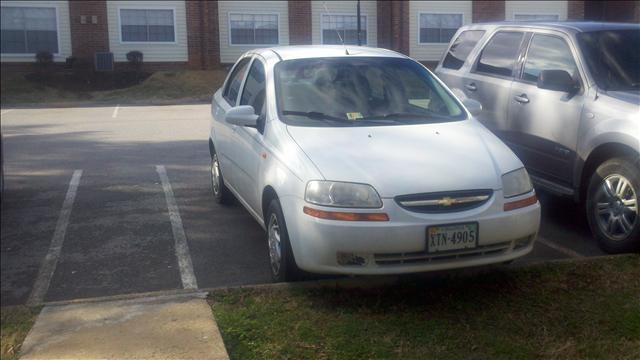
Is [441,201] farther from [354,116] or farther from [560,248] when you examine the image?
[560,248]

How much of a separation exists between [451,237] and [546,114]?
2.64 m

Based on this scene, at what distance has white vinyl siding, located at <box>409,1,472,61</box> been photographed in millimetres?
34000

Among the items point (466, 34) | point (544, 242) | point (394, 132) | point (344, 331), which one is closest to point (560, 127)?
point (544, 242)

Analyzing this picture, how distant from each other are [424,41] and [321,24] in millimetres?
4639

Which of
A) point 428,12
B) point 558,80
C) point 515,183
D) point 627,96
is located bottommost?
point 515,183

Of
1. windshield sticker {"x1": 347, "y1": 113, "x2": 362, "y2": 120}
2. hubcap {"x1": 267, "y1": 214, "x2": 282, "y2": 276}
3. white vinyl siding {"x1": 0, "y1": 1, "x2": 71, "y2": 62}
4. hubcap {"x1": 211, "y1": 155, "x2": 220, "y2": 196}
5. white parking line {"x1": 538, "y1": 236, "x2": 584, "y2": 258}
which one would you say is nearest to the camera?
hubcap {"x1": 267, "y1": 214, "x2": 282, "y2": 276}

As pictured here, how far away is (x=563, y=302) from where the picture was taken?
5156 mm

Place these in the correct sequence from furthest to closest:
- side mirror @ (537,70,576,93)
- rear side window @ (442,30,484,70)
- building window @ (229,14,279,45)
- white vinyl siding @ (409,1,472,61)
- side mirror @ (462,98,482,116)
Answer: white vinyl siding @ (409,1,472,61) < building window @ (229,14,279,45) < rear side window @ (442,30,484,70) < side mirror @ (537,70,576,93) < side mirror @ (462,98,482,116)

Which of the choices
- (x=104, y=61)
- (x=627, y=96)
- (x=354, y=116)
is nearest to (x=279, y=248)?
(x=354, y=116)

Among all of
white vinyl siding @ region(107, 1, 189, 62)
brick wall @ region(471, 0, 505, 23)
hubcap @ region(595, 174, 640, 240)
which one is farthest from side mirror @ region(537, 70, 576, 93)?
brick wall @ region(471, 0, 505, 23)

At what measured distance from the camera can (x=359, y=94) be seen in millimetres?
6496

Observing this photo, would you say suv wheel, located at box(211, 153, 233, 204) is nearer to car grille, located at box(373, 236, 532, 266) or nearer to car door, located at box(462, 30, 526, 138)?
car door, located at box(462, 30, 526, 138)

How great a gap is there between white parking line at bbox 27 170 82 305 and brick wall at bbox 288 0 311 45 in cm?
2424

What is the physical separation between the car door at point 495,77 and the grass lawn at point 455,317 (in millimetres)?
2444
